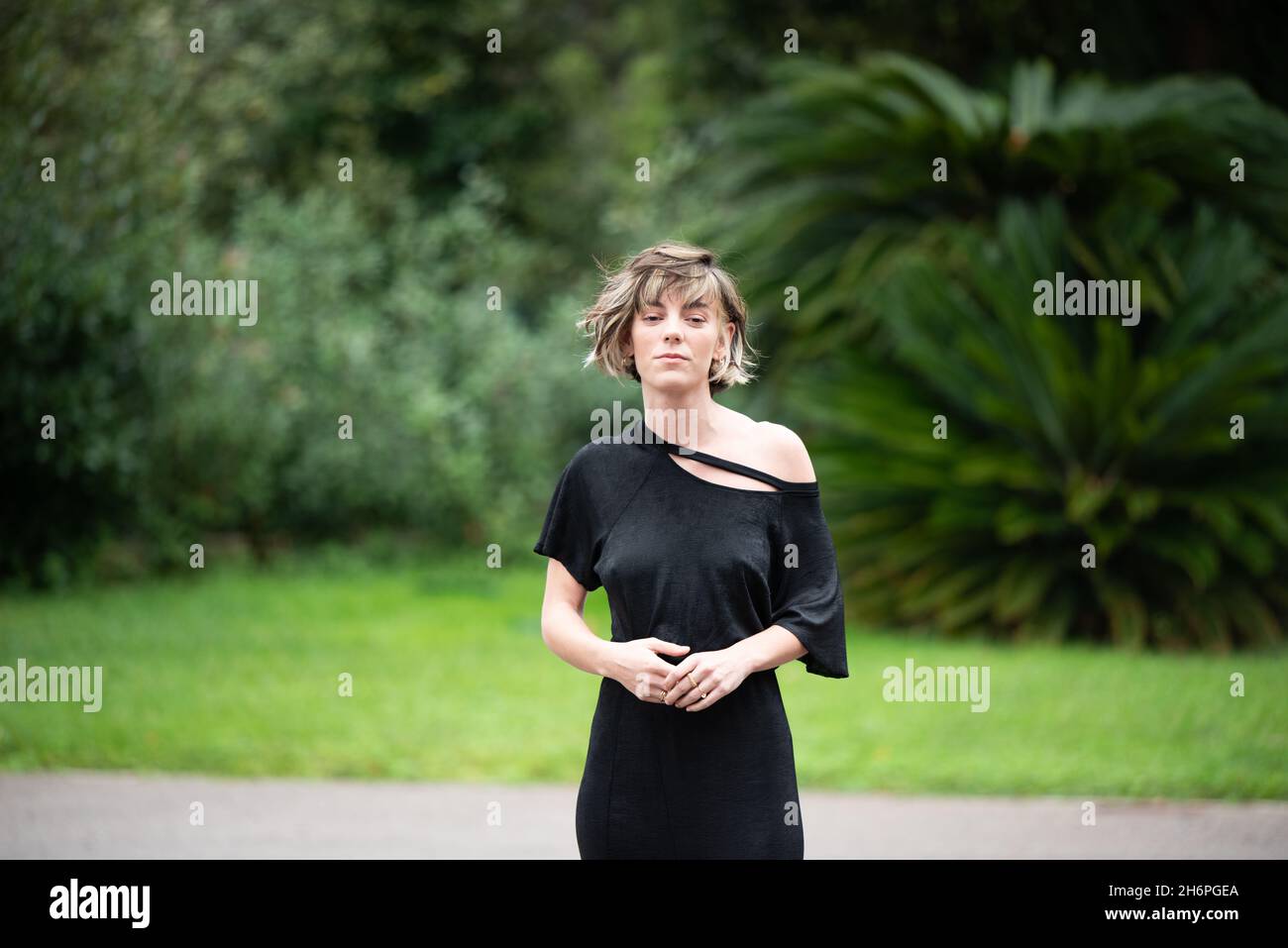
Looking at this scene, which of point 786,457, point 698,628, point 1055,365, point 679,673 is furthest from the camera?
point 1055,365

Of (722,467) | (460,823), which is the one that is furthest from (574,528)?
(460,823)

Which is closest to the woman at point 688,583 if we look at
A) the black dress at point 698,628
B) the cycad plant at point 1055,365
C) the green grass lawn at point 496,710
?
the black dress at point 698,628

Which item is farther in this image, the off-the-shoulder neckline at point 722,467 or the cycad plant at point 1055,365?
the cycad plant at point 1055,365

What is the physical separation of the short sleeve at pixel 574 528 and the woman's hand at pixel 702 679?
1.05 ft

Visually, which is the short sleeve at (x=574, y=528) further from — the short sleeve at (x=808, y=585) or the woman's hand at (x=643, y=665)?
the short sleeve at (x=808, y=585)

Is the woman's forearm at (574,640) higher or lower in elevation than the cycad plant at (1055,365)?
lower

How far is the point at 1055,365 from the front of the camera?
964 centimetres

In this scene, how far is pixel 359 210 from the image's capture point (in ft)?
59.9

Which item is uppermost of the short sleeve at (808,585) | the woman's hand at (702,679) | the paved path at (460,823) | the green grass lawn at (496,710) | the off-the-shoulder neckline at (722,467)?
the off-the-shoulder neckline at (722,467)

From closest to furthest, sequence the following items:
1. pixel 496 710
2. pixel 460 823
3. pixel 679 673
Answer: pixel 679 673
pixel 460 823
pixel 496 710

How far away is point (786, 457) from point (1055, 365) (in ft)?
25.0

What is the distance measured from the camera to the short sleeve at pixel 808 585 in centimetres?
247

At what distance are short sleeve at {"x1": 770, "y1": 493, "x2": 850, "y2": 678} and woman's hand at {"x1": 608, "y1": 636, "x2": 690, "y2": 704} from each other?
0.78 ft

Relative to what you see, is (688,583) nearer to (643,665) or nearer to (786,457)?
(643,665)
